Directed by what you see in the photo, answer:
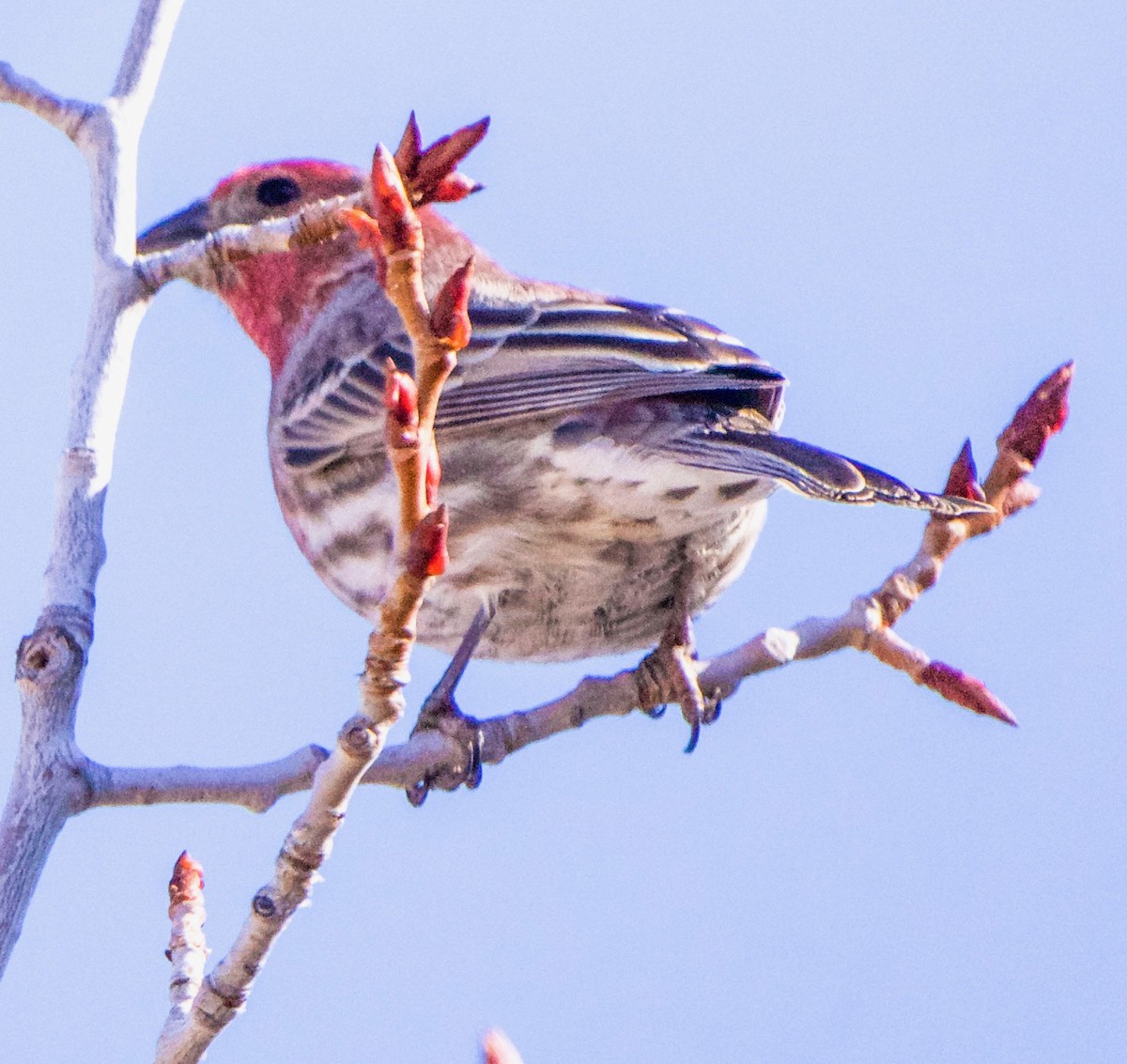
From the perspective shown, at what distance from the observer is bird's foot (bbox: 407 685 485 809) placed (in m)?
5.11

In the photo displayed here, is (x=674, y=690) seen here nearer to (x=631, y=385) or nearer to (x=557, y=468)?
(x=557, y=468)

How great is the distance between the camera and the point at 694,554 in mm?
6074

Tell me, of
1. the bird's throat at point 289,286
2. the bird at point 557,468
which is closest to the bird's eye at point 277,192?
the bird's throat at point 289,286

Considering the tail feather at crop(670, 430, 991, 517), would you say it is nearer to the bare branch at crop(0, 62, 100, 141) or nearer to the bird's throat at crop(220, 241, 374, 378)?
the bare branch at crop(0, 62, 100, 141)

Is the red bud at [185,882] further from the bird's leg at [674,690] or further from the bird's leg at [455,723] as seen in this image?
the bird's leg at [674,690]

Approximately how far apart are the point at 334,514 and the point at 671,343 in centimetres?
147

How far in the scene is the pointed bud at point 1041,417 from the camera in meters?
4.30

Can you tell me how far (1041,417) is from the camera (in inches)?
170

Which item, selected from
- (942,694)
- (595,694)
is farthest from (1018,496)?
(595,694)

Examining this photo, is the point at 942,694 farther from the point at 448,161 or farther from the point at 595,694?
the point at 448,161

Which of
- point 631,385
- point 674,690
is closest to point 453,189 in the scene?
point 631,385

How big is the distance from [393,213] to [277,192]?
5307 millimetres

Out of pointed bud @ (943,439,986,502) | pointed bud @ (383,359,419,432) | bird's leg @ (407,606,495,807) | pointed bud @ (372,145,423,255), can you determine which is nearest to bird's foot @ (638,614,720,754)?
bird's leg @ (407,606,495,807)

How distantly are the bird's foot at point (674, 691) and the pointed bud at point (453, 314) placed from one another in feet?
10.3
